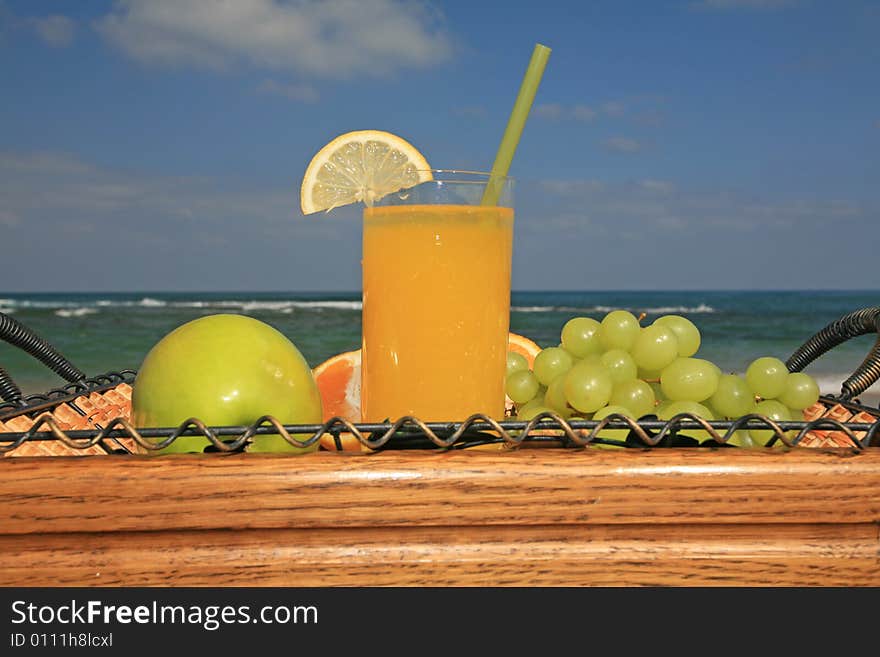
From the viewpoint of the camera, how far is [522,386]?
39.1 inches

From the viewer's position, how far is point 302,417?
2.48ft

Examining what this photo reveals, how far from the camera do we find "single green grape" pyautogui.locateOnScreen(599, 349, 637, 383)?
0.95 m

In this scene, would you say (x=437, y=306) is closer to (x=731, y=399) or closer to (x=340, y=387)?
(x=340, y=387)

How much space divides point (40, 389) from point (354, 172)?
6388mm

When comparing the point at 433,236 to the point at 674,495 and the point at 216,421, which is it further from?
the point at 674,495

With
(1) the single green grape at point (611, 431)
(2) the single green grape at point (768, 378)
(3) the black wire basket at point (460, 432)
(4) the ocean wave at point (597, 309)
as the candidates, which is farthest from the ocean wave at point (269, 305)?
(3) the black wire basket at point (460, 432)

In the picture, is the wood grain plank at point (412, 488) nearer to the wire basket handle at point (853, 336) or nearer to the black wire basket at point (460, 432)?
the black wire basket at point (460, 432)

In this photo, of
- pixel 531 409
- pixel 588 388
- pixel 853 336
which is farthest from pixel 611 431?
pixel 853 336

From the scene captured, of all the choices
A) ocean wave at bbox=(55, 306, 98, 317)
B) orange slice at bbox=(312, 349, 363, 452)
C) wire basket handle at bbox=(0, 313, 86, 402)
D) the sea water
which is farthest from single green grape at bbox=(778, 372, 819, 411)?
ocean wave at bbox=(55, 306, 98, 317)

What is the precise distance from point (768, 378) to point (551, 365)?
0.94ft

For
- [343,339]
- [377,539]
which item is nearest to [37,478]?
[377,539]

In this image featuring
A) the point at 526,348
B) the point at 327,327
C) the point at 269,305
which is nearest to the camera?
the point at 526,348

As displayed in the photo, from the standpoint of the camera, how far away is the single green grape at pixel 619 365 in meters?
0.95

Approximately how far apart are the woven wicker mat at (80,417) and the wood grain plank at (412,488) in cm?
41
